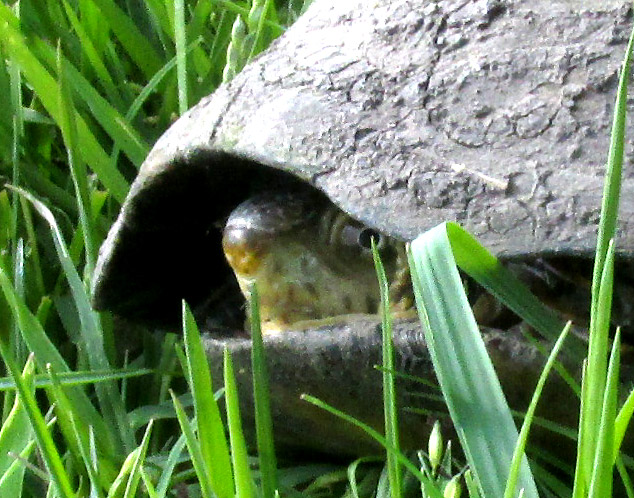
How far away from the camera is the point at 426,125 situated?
20.3 inches

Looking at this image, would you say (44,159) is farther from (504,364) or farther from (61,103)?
(504,364)

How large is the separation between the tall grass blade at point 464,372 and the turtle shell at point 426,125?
0.14 feet

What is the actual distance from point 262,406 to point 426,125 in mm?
182

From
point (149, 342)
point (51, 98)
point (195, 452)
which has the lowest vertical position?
point (149, 342)

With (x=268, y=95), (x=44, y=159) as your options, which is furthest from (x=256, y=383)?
(x=44, y=159)

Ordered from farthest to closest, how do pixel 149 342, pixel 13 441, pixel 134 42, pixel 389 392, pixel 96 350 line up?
pixel 134 42 < pixel 149 342 < pixel 96 350 < pixel 13 441 < pixel 389 392

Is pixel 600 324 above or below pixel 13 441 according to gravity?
above

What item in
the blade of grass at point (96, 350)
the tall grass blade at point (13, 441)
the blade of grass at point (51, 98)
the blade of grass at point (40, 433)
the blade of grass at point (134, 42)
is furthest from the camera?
the blade of grass at point (134, 42)


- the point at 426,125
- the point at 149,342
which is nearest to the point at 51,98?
the point at 149,342

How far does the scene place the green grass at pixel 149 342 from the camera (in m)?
0.40

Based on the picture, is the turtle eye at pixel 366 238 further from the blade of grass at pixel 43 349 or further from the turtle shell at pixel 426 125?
the blade of grass at pixel 43 349

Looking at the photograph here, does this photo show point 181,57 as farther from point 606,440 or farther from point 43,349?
point 606,440

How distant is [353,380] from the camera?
57 centimetres

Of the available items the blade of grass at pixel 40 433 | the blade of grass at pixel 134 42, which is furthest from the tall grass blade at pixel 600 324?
the blade of grass at pixel 134 42
